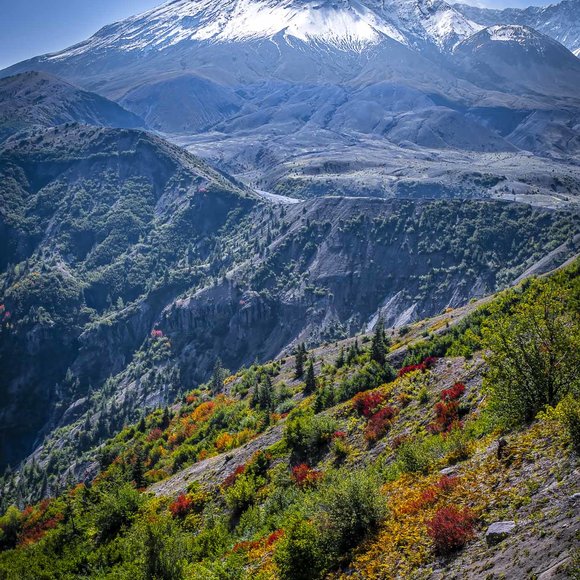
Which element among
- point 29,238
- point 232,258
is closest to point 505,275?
point 232,258

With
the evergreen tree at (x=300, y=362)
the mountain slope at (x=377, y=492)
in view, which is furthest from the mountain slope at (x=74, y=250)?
the mountain slope at (x=377, y=492)

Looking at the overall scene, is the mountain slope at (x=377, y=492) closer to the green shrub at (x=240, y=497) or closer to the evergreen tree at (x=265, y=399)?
the green shrub at (x=240, y=497)

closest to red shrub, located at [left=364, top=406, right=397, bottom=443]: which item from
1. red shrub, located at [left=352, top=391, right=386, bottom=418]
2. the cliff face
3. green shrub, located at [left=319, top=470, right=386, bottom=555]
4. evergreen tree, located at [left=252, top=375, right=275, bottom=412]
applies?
red shrub, located at [left=352, top=391, right=386, bottom=418]

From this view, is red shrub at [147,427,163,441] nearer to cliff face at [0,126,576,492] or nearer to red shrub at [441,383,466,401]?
red shrub at [441,383,466,401]

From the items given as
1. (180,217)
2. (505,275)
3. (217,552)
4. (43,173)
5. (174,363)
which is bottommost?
(505,275)

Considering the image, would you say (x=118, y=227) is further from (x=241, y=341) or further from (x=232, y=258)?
(x=241, y=341)

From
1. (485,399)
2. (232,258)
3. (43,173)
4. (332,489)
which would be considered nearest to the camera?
(332,489)
